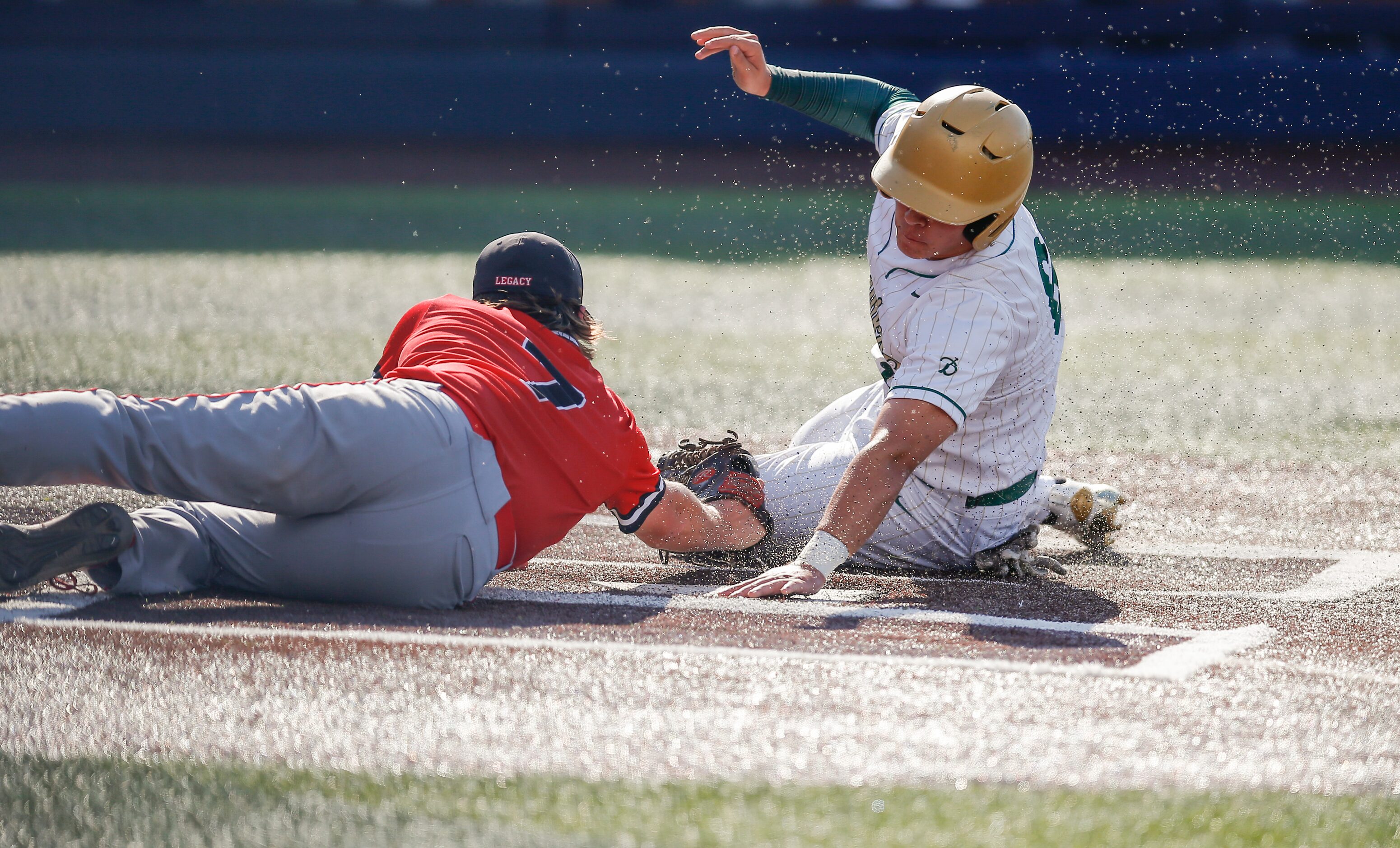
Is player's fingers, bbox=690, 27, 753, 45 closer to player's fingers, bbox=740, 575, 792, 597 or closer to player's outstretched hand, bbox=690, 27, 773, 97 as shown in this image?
player's outstretched hand, bbox=690, 27, 773, 97

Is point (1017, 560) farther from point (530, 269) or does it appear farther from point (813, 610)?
point (530, 269)

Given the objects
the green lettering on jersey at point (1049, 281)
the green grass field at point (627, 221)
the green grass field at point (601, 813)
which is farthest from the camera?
the green grass field at point (627, 221)

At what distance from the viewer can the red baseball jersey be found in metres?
3.91

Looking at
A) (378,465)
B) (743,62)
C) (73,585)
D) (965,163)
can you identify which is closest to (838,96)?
(743,62)

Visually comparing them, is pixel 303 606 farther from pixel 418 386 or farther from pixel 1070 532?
pixel 1070 532

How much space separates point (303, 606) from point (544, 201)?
16610mm

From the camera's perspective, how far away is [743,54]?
524 cm

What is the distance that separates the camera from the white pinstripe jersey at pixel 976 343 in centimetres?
412

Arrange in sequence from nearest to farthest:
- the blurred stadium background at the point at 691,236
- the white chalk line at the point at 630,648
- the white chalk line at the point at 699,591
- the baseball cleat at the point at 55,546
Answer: the blurred stadium background at the point at 691,236
the white chalk line at the point at 630,648
the baseball cleat at the point at 55,546
the white chalk line at the point at 699,591

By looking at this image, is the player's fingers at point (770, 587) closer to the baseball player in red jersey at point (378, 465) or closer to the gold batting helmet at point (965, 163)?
the baseball player in red jersey at point (378, 465)

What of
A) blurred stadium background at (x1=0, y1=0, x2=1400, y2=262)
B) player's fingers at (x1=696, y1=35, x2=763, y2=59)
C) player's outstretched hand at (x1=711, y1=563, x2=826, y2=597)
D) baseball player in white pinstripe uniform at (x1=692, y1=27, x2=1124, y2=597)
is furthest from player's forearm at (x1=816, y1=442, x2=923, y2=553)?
blurred stadium background at (x1=0, y1=0, x2=1400, y2=262)

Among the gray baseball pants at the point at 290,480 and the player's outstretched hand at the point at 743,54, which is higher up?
the player's outstretched hand at the point at 743,54

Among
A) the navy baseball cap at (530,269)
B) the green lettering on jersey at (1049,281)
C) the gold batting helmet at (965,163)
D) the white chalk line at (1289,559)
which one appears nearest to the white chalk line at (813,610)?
the white chalk line at (1289,559)

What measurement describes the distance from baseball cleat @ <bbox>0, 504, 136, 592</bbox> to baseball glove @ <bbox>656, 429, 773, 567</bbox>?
1.75m
